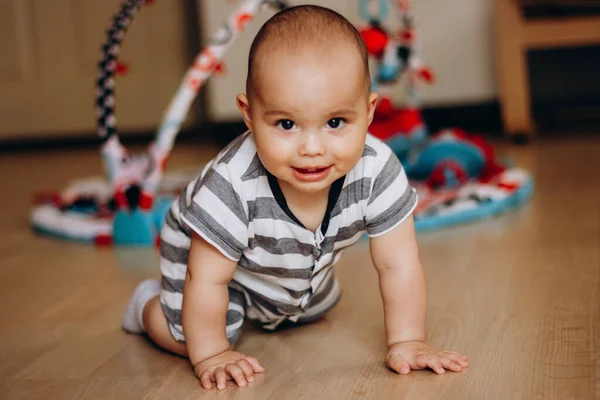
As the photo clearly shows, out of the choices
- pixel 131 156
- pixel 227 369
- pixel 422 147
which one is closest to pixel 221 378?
pixel 227 369

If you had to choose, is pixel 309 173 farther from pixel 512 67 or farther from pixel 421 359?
pixel 512 67

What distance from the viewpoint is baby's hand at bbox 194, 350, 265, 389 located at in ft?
3.03

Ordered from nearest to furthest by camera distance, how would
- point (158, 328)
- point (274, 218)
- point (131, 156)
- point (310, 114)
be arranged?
point (310, 114) < point (274, 218) < point (158, 328) < point (131, 156)

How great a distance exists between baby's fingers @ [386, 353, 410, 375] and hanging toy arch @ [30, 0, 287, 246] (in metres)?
0.77

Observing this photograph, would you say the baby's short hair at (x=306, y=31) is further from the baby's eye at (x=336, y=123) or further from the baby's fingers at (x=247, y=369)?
the baby's fingers at (x=247, y=369)

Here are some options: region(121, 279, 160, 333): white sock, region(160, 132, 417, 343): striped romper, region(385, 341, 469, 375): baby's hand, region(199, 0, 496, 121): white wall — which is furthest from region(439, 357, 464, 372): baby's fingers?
region(199, 0, 496, 121): white wall

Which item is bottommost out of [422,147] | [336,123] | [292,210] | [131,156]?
[422,147]

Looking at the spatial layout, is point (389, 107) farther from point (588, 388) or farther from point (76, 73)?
point (76, 73)

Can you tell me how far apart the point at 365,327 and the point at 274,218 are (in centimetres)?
24

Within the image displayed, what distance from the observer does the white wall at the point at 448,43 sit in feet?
9.70

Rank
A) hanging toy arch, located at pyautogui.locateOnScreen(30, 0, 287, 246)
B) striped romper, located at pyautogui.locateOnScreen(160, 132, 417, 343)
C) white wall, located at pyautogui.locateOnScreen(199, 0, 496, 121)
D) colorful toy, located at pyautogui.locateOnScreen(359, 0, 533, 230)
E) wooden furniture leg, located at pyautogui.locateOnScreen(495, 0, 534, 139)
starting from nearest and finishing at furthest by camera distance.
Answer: striped romper, located at pyautogui.locateOnScreen(160, 132, 417, 343) < hanging toy arch, located at pyautogui.locateOnScreen(30, 0, 287, 246) < colorful toy, located at pyautogui.locateOnScreen(359, 0, 533, 230) < wooden furniture leg, located at pyautogui.locateOnScreen(495, 0, 534, 139) < white wall, located at pyautogui.locateOnScreen(199, 0, 496, 121)

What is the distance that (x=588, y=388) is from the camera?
2.77 feet

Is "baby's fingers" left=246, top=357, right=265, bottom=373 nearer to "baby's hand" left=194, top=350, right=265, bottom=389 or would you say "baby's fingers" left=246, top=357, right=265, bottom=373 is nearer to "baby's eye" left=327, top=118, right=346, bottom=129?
"baby's hand" left=194, top=350, right=265, bottom=389

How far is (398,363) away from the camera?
3.06 ft
